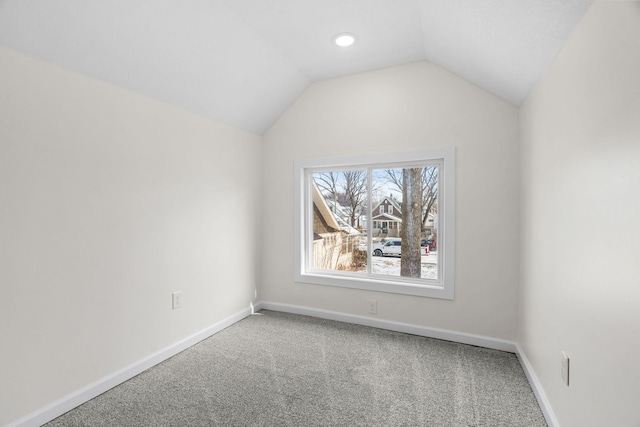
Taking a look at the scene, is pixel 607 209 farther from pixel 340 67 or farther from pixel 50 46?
pixel 50 46

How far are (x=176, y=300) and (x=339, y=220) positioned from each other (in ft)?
5.55

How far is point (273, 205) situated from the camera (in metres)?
3.50

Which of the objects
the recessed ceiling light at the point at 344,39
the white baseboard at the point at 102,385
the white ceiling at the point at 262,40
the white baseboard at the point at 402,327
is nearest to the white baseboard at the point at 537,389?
the white baseboard at the point at 402,327

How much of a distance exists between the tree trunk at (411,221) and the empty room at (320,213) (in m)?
0.02

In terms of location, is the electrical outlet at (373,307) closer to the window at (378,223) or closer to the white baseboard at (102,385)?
the window at (378,223)

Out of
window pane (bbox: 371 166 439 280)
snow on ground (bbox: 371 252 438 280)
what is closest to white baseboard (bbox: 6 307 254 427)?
snow on ground (bbox: 371 252 438 280)

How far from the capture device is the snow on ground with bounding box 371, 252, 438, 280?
2.94 meters

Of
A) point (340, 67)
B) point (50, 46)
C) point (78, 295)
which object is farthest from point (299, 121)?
point (78, 295)

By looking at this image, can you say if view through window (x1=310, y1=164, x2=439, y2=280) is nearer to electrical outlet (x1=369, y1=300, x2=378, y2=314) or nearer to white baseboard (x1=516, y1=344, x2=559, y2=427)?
electrical outlet (x1=369, y1=300, x2=378, y2=314)

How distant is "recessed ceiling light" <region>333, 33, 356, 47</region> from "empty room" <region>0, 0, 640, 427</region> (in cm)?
3

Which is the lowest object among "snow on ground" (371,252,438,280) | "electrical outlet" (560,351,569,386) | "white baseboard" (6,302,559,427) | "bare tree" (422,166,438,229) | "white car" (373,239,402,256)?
"white baseboard" (6,302,559,427)

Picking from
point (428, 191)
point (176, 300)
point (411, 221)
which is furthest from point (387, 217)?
point (176, 300)

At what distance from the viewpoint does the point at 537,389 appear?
75.6 inches

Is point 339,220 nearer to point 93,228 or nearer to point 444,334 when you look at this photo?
point 444,334
